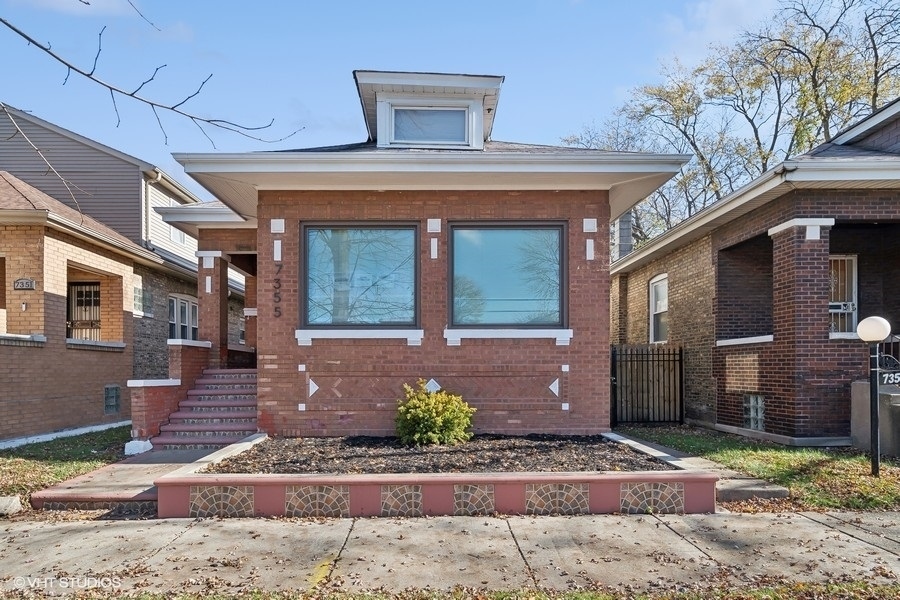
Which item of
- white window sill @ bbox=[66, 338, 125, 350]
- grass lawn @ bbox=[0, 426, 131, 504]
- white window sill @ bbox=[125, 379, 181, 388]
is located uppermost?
white window sill @ bbox=[66, 338, 125, 350]

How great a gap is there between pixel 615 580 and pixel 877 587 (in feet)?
5.59

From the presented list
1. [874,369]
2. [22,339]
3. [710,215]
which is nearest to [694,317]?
[710,215]

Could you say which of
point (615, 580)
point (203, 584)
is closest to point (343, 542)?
point (203, 584)

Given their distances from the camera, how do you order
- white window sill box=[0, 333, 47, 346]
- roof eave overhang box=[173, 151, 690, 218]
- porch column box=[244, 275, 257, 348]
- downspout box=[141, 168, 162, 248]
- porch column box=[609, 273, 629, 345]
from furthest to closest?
porch column box=[609, 273, 629, 345], porch column box=[244, 275, 257, 348], downspout box=[141, 168, 162, 248], white window sill box=[0, 333, 47, 346], roof eave overhang box=[173, 151, 690, 218]

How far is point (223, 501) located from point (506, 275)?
480 cm

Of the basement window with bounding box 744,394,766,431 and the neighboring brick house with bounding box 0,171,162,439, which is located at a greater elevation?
the neighboring brick house with bounding box 0,171,162,439

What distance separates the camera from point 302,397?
8883 mm

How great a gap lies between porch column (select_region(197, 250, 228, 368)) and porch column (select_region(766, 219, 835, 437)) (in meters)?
9.36

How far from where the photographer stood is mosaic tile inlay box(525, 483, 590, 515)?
6.07 m

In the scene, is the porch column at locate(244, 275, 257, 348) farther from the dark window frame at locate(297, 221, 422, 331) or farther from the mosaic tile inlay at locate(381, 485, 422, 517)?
the mosaic tile inlay at locate(381, 485, 422, 517)

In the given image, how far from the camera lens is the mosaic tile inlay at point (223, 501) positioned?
6012 mm

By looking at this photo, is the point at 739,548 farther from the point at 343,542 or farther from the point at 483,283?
the point at 483,283

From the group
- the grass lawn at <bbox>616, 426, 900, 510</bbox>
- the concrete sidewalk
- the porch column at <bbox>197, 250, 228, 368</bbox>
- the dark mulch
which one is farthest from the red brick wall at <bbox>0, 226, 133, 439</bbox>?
the grass lawn at <bbox>616, 426, 900, 510</bbox>

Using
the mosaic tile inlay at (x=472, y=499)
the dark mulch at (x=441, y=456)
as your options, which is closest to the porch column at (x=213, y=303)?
the dark mulch at (x=441, y=456)
